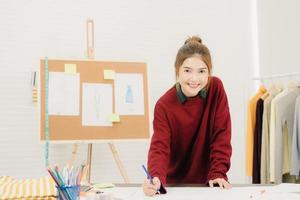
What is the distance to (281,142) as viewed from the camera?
2.60 metres

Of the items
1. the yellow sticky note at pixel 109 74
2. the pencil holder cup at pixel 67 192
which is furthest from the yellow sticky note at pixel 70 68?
the pencil holder cup at pixel 67 192

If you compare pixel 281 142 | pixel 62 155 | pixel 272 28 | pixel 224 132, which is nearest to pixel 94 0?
pixel 62 155

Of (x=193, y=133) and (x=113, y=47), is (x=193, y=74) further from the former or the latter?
(x=113, y=47)

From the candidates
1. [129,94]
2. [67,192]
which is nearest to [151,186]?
[67,192]

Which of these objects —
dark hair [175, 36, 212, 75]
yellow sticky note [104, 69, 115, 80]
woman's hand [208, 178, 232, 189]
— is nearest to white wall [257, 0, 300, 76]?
yellow sticky note [104, 69, 115, 80]

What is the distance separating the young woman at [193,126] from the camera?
4.84ft

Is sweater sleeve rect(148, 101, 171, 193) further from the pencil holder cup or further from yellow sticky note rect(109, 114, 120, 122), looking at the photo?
yellow sticky note rect(109, 114, 120, 122)

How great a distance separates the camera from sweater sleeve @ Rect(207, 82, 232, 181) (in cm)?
149

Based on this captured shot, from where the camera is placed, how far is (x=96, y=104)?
2.78m

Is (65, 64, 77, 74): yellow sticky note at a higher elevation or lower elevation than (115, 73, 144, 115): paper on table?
higher

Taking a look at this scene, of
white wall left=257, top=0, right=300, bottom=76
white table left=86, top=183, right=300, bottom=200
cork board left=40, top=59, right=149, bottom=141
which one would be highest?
white wall left=257, top=0, right=300, bottom=76

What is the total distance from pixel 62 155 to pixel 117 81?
811mm

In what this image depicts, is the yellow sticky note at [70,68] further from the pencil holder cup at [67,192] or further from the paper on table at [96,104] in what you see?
the pencil holder cup at [67,192]

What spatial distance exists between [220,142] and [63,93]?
148 cm
